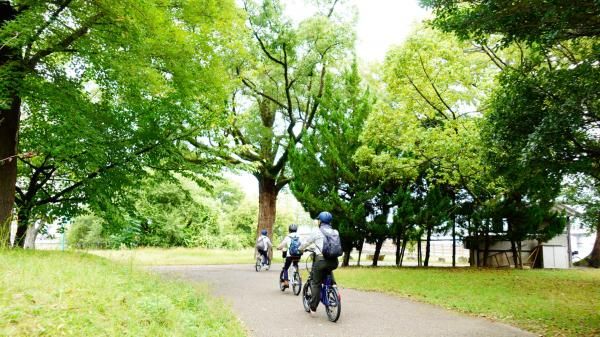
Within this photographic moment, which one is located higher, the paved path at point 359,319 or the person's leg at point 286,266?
the person's leg at point 286,266

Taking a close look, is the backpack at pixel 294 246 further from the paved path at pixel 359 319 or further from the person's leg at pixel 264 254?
the person's leg at pixel 264 254

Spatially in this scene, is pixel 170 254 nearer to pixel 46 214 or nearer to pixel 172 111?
pixel 46 214

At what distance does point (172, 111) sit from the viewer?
37.0 feet

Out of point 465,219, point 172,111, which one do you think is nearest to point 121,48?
point 172,111

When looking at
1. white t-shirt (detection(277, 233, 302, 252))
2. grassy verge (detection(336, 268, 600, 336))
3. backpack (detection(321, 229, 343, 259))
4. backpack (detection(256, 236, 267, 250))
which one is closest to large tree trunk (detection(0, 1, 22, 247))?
white t-shirt (detection(277, 233, 302, 252))

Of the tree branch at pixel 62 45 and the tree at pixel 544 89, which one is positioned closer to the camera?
the tree at pixel 544 89

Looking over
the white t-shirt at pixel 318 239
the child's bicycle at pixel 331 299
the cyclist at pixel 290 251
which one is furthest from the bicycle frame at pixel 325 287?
the cyclist at pixel 290 251

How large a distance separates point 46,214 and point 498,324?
1136cm

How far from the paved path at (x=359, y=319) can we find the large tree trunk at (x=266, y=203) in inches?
559

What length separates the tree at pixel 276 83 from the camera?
2125cm

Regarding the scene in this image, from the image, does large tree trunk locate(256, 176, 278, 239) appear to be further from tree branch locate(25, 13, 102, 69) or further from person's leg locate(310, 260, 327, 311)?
person's leg locate(310, 260, 327, 311)

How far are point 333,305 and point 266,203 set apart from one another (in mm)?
18104

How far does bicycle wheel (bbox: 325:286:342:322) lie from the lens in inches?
304

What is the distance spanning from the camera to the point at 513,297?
439 inches
